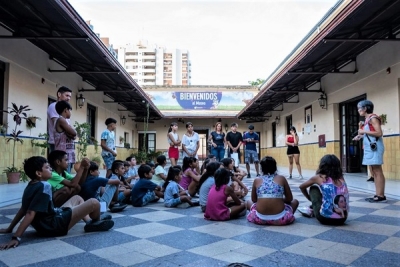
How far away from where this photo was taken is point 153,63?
94.9 meters

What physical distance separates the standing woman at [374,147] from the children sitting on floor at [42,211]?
362 centimetres

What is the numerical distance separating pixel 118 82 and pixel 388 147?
8228 mm

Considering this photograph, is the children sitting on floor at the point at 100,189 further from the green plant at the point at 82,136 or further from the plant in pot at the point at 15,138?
the green plant at the point at 82,136

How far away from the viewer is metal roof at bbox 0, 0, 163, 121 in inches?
216

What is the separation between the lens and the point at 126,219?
12.1 feet

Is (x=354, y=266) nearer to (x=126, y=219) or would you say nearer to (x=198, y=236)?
(x=198, y=236)

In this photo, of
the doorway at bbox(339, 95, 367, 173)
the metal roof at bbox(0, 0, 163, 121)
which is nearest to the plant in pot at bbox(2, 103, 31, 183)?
the metal roof at bbox(0, 0, 163, 121)

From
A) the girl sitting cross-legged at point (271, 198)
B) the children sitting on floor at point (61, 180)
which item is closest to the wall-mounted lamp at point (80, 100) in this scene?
the children sitting on floor at point (61, 180)

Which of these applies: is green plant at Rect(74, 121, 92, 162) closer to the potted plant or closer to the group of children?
the potted plant

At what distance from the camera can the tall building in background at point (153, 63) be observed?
9338cm

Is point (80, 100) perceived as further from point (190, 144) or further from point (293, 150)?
point (293, 150)

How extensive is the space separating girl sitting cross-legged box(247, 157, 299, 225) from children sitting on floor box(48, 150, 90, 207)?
168cm

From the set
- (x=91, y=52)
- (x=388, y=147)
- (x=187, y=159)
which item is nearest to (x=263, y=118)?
(x=388, y=147)

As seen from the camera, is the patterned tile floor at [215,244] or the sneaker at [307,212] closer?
the patterned tile floor at [215,244]
